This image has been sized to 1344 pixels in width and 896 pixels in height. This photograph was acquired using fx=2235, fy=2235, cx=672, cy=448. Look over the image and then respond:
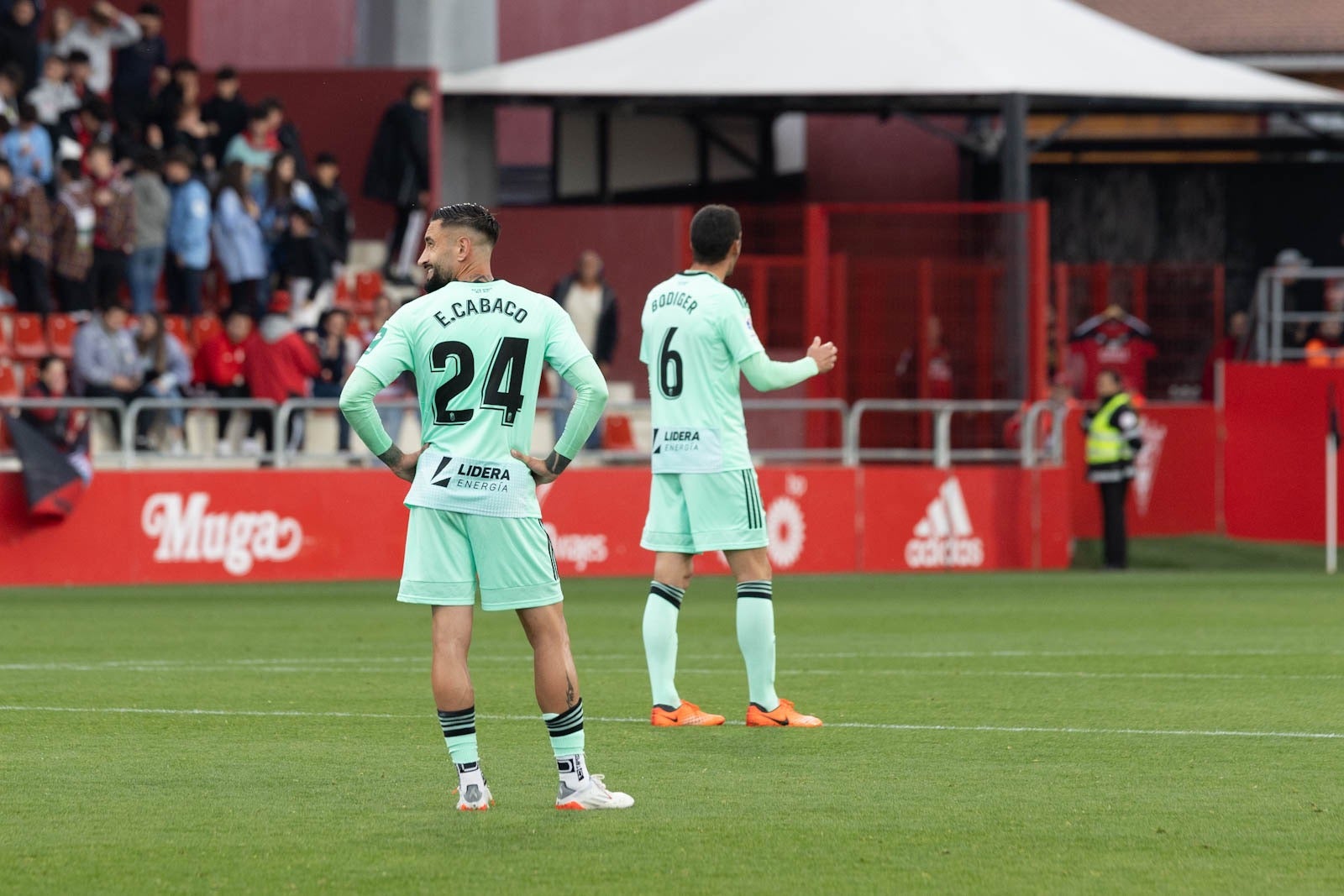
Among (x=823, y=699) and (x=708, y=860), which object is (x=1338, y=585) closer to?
(x=823, y=699)

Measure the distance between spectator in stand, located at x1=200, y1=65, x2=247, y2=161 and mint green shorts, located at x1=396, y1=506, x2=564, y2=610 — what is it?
1694 cm

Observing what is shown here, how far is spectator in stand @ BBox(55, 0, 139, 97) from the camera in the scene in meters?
23.8

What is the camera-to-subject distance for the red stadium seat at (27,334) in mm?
21188

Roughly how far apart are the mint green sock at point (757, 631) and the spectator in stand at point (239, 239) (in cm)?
1339

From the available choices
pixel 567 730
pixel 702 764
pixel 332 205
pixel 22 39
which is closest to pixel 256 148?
pixel 332 205

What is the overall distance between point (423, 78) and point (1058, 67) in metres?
7.42

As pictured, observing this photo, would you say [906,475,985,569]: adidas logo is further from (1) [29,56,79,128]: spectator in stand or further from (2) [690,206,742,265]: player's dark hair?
(2) [690,206,742,265]: player's dark hair

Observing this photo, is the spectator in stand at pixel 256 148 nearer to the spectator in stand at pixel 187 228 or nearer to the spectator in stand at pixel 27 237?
the spectator in stand at pixel 187 228

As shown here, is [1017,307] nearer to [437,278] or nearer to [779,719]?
[779,719]

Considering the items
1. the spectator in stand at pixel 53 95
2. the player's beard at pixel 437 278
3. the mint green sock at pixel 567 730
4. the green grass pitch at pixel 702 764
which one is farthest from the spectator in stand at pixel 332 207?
the mint green sock at pixel 567 730

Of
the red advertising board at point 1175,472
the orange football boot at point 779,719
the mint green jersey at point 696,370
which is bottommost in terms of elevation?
the orange football boot at point 779,719

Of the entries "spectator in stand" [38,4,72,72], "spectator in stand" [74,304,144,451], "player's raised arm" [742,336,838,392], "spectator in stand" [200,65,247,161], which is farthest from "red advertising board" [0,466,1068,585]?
"player's raised arm" [742,336,838,392]

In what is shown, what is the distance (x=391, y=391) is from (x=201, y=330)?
1972 millimetres

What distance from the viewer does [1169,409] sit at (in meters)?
24.6
